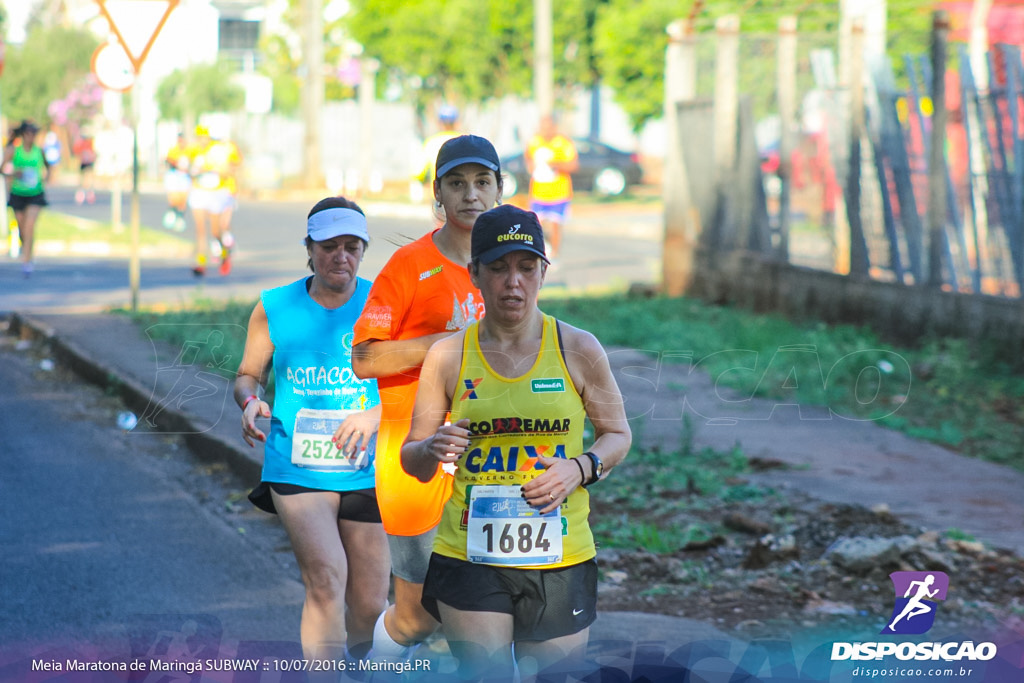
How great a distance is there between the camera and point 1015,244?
10.6 m

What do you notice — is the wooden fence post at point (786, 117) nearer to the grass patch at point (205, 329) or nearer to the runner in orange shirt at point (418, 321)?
the grass patch at point (205, 329)

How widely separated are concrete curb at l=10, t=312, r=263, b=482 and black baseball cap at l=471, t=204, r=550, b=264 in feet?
9.97

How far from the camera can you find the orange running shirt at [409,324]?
4.35m

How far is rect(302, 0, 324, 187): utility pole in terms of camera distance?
43.1 meters

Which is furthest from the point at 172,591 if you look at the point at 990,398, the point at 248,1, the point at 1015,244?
the point at 248,1

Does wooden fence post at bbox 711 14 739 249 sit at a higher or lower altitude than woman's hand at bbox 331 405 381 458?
higher

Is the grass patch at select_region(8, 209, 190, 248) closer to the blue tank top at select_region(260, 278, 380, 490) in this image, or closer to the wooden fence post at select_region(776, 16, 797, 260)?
the wooden fence post at select_region(776, 16, 797, 260)

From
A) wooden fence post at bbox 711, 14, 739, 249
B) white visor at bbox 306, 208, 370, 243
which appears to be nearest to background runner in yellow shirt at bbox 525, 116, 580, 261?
wooden fence post at bbox 711, 14, 739, 249

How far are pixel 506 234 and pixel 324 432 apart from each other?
130 centimetres

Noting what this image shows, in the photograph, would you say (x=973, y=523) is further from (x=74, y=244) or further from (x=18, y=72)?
(x=18, y=72)

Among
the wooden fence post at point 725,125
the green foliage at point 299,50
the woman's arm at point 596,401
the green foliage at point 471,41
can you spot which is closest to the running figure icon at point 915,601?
the woman's arm at point 596,401

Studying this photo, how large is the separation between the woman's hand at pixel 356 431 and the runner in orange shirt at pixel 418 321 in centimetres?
11

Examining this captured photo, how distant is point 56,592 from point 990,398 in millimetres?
6536

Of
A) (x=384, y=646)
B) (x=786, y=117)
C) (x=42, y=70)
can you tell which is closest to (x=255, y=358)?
(x=384, y=646)
